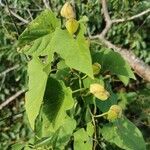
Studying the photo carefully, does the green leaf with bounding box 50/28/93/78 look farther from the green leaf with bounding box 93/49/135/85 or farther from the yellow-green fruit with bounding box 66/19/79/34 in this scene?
the green leaf with bounding box 93/49/135/85

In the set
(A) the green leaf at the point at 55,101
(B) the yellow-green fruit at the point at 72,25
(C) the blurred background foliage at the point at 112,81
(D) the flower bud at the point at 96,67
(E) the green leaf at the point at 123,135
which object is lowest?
(C) the blurred background foliage at the point at 112,81

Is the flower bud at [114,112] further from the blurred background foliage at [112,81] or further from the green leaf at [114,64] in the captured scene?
the blurred background foliage at [112,81]

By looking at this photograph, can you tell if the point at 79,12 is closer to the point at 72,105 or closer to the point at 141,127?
the point at 141,127

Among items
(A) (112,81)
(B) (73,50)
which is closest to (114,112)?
(B) (73,50)

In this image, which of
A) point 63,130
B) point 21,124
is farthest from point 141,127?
point 63,130

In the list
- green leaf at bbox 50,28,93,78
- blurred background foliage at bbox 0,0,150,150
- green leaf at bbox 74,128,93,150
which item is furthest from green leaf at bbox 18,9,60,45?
blurred background foliage at bbox 0,0,150,150

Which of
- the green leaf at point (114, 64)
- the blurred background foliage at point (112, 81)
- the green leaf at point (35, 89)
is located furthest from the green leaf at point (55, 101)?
the blurred background foliage at point (112, 81)
